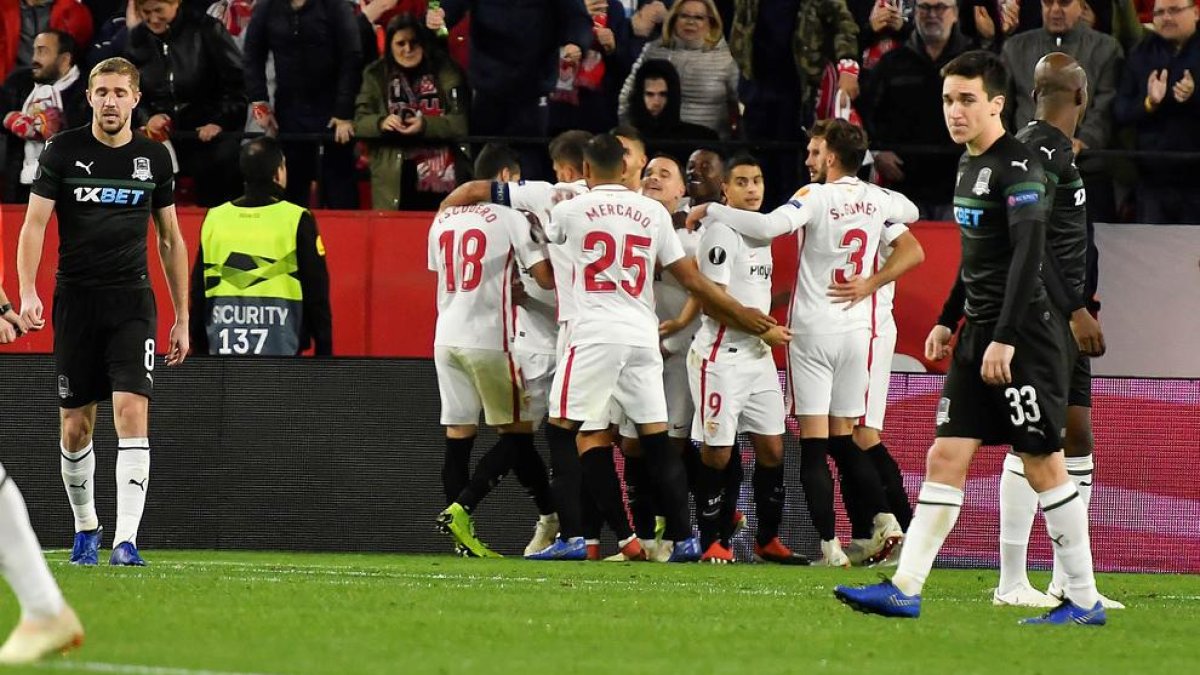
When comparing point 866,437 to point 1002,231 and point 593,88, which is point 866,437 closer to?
point 593,88

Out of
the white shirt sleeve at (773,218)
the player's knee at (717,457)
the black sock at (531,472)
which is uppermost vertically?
the white shirt sleeve at (773,218)

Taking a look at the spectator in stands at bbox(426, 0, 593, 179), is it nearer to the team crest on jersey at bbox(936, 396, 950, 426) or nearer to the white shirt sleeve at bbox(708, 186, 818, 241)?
the white shirt sleeve at bbox(708, 186, 818, 241)

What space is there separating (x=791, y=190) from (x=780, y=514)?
3298 mm

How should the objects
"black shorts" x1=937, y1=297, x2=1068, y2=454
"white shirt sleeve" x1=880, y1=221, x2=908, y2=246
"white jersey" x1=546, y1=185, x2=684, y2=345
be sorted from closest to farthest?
"black shorts" x1=937, y1=297, x2=1068, y2=454
"white jersey" x1=546, y1=185, x2=684, y2=345
"white shirt sleeve" x1=880, y1=221, x2=908, y2=246

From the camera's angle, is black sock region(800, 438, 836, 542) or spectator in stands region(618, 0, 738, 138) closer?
black sock region(800, 438, 836, 542)

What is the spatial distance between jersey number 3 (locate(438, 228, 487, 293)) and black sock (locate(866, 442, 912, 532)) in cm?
262

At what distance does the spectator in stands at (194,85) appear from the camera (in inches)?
568

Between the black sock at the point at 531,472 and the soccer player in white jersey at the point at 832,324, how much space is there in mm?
1568

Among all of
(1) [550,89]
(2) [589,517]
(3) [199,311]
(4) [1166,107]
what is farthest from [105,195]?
(4) [1166,107]

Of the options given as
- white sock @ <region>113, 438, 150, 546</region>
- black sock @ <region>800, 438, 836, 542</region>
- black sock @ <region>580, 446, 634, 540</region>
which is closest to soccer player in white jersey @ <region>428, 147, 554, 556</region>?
black sock @ <region>580, 446, 634, 540</region>

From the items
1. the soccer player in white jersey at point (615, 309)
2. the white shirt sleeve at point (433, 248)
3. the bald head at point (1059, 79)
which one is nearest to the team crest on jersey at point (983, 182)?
the bald head at point (1059, 79)

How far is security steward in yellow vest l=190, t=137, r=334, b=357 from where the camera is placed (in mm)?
12945

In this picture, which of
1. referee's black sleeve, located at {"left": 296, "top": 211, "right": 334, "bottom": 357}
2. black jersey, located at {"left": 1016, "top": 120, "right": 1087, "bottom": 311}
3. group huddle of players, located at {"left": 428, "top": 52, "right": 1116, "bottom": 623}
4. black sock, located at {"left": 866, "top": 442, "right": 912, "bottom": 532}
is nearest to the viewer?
black jersey, located at {"left": 1016, "top": 120, "right": 1087, "bottom": 311}

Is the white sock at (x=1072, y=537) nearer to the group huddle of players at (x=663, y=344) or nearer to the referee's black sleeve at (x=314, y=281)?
the group huddle of players at (x=663, y=344)
